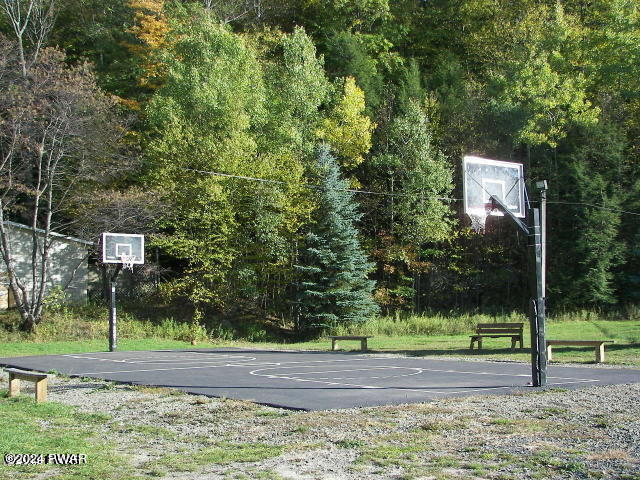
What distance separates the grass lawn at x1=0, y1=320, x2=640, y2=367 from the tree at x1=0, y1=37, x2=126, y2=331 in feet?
14.6

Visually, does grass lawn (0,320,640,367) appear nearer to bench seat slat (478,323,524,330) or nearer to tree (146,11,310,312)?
bench seat slat (478,323,524,330)

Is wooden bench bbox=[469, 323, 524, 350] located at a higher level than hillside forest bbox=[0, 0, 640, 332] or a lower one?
lower

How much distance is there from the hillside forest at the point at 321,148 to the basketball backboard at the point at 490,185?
66.2ft

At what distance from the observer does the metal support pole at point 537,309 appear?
507 inches

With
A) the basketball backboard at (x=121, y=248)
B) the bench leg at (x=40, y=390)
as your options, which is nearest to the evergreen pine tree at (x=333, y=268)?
the basketball backboard at (x=121, y=248)

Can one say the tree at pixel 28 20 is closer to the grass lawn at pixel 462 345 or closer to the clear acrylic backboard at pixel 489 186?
the grass lawn at pixel 462 345

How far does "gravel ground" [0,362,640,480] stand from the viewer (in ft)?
22.8

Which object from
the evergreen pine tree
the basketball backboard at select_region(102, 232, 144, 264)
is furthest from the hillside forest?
the basketball backboard at select_region(102, 232, 144, 264)

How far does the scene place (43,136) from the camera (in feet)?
97.9

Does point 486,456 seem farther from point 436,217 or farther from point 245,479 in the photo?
point 436,217

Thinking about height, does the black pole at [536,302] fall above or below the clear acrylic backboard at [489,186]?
below

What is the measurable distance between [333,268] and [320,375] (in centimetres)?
1888

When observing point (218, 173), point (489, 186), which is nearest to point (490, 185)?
point (489, 186)

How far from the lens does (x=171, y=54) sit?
124ft
